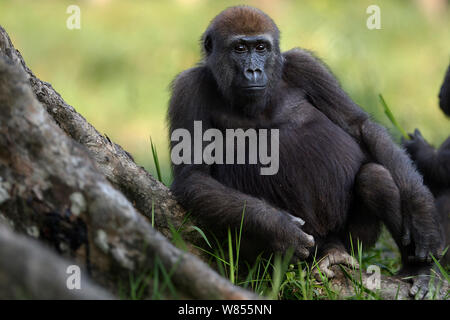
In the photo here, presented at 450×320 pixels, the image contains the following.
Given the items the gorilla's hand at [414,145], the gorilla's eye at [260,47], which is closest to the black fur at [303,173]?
the gorilla's eye at [260,47]

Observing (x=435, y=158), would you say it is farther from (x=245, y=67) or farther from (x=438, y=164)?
(x=245, y=67)

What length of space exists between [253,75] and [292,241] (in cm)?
113

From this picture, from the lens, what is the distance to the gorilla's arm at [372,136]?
4164 mm

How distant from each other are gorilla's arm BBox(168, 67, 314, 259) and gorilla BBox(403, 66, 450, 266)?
201 centimetres

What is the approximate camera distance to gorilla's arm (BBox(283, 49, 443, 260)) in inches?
164

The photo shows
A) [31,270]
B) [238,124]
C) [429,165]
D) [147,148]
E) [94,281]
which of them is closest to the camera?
[31,270]

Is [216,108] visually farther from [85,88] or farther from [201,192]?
[85,88]

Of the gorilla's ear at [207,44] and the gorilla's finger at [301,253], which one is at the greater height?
the gorilla's ear at [207,44]

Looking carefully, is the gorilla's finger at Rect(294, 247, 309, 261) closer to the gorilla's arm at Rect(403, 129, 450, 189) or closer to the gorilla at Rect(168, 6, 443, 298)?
the gorilla at Rect(168, 6, 443, 298)

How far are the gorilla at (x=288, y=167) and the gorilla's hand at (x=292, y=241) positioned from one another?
0.22ft

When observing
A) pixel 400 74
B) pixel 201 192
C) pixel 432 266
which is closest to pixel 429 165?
pixel 432 266

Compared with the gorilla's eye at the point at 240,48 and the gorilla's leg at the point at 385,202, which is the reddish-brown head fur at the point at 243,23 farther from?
the gorilla's leg at the point at 385,202
